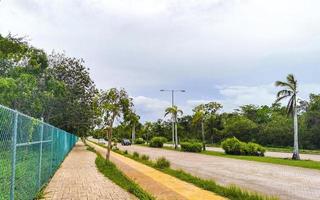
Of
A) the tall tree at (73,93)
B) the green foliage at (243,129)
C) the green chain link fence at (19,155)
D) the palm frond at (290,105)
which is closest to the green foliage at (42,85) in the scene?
the tall tree at (73,93)

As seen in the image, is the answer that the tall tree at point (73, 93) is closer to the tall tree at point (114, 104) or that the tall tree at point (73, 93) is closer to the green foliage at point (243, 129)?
the tall tree at point (114, 104)

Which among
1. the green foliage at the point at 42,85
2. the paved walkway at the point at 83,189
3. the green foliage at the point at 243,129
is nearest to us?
the paved walkway at the point at 83,189

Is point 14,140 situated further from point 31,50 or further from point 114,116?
point 31,50

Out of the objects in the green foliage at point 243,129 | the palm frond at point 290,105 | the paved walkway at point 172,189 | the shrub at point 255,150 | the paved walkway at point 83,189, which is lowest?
the paved walkway at point 172,189

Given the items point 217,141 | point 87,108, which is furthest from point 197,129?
point 87,108

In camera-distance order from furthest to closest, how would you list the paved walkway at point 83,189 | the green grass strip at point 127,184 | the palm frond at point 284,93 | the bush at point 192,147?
the bush at point 192,147, the palm frond at point 284,93, the green grass strip at point 127,184, the paved walkway at point 83,189

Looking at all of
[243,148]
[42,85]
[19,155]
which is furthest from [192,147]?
[19,155]

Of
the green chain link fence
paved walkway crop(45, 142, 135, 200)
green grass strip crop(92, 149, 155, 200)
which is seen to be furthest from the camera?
green grass strip crop(92, 149, 155, 200)

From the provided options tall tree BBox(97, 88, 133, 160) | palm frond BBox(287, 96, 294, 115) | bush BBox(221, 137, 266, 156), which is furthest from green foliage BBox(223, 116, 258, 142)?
tall tree BBox(97, 88, 133, 160)

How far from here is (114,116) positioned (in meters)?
27.6

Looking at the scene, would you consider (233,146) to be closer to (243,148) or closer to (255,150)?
(243,148)

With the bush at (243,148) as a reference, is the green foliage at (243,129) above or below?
above

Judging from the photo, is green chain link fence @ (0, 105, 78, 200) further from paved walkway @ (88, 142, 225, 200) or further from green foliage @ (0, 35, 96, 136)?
green foliage @ (0, 35, 96, 136)

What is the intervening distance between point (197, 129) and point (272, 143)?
26.5 metres
